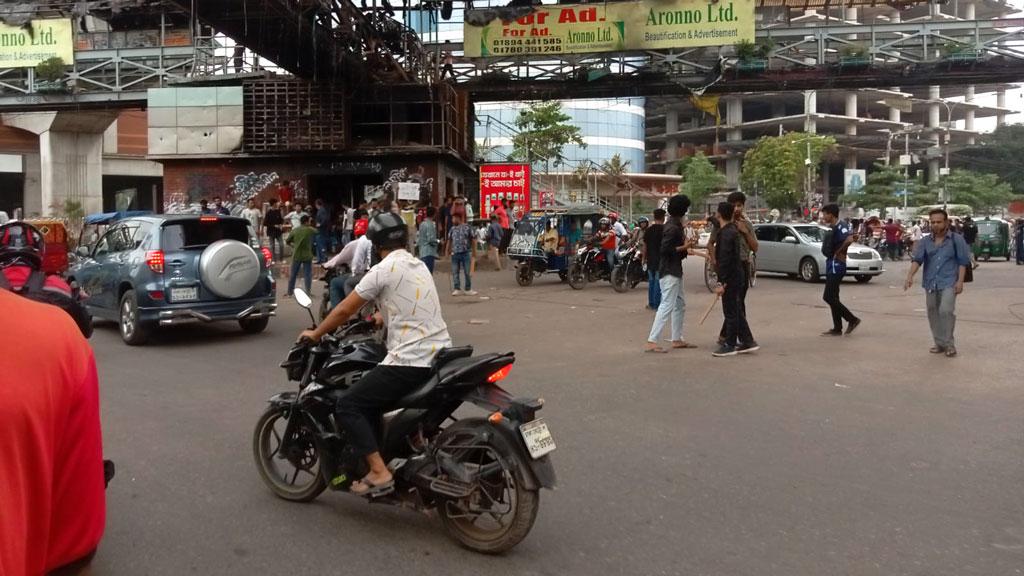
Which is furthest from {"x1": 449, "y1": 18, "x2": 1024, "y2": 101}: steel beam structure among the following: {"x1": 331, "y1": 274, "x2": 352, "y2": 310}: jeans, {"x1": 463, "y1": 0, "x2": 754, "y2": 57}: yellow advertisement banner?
{"x1": 331, "y1": 274, "x2": 352, "y2": 310}: jeans

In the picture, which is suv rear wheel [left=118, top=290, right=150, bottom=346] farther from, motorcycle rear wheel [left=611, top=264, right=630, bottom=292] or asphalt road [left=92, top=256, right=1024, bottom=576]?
motorcycle rear wheel [left=611, top=264, right=630, bottom=292]

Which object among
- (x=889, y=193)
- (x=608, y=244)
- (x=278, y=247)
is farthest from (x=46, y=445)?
(x=889, y=193)

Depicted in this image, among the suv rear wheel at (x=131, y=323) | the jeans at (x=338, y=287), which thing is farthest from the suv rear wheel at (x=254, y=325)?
the suv rear wheel at (x=131, y=323)

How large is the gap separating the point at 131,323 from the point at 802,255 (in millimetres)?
15828

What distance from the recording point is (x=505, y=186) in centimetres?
2650

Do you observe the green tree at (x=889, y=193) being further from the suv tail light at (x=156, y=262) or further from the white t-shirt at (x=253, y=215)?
the suv tail light at (x=156, y=262)

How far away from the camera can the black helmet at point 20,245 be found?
15.3 feet

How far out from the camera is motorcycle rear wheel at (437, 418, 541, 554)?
3861mm

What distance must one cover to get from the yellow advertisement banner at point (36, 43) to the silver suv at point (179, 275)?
17.9 metres

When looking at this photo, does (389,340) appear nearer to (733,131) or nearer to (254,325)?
(254,325)

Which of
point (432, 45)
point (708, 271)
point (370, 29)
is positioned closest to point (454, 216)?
point (708, 271)

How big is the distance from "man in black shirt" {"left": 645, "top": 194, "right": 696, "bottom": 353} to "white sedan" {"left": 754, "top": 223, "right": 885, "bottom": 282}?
Answer: 11.3 m

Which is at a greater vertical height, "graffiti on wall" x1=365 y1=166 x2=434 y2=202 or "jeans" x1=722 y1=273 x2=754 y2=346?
"graffiti on wall" x1=365 y1=166 x2=434 y2=202

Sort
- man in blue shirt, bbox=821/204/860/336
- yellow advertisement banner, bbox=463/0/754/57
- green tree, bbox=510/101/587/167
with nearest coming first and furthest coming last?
man in blue shirt, bbox=821/204/860/336 < yellow advertisement banner, bbox=463/0/754/57 < green tree, bbox=510/101/587/167
